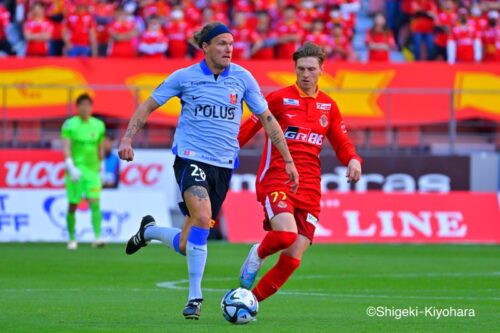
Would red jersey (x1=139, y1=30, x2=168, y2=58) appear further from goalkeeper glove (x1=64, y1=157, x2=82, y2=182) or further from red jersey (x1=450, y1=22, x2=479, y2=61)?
goalkeeper glove (x1=64, y1=157, x2=82, y2=182)

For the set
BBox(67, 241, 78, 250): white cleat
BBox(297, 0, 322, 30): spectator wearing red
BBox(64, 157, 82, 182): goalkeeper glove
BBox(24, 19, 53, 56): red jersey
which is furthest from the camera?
BBox(297, 0, 322, 30): spectator wearing red

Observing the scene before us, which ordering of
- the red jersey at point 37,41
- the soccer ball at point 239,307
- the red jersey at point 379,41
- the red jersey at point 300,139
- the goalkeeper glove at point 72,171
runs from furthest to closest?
the red jersey at point 379,41, the red jersey at point 37,41, the goalkeeper glove at point 72,171, the red jersey at point 300,139, the soccer ball at point 239,307

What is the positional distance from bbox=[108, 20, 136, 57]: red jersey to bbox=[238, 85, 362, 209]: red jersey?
1599 centimetres

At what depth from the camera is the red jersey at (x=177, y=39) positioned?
92.0ft

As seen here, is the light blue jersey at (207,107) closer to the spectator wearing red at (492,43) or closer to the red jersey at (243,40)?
the red jersey at (243,40)

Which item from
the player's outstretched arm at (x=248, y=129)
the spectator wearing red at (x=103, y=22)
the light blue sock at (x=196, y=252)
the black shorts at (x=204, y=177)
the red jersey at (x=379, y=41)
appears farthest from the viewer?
the red jersey at (x=379, y=41)

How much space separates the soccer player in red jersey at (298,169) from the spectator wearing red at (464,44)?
57.9ft

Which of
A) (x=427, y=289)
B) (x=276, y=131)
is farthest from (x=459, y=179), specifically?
(x=276, y=131)

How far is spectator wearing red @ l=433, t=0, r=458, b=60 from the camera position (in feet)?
96.8

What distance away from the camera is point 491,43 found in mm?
29234

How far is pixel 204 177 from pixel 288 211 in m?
0.81

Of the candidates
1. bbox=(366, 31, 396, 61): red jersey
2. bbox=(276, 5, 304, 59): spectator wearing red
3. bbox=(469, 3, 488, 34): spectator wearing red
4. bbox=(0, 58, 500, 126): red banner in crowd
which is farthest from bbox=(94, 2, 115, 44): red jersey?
bbox=(469, 3, 488, 34): spectator wearing red

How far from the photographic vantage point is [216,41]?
1114cm

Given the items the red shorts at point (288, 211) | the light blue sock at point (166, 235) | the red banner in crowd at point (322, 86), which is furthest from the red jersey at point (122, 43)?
the red shorts at point (288, 211)
